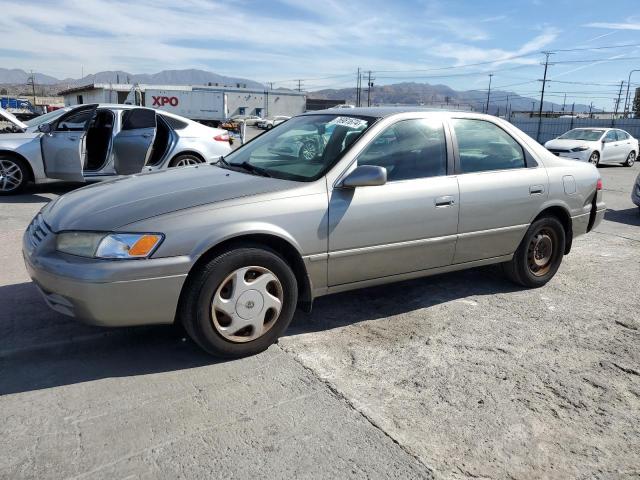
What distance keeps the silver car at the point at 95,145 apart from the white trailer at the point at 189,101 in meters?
42.7

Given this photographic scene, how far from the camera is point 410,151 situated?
157 inches

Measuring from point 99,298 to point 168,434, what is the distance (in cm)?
85

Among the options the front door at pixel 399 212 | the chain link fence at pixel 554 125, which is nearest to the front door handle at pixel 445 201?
the front door at pixel 399 212

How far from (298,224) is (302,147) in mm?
1001

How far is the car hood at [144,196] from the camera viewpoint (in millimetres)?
3096

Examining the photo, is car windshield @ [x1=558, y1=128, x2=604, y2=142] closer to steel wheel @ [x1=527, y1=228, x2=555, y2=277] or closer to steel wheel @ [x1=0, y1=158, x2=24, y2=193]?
steel wheel @ [x1=527, y1=228, x2=555, y2=277]

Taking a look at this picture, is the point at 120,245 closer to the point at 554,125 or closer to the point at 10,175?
the point at 10,175

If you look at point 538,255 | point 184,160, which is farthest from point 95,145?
point 538,255

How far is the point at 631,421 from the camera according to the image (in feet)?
9.20

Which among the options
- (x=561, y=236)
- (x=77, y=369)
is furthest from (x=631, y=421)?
(x=77, y=369)

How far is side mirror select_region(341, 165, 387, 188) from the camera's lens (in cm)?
345

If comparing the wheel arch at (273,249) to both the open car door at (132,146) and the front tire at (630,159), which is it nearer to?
the open car door at (132,146)

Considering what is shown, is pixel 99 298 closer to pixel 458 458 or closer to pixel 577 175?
pixel 458 458

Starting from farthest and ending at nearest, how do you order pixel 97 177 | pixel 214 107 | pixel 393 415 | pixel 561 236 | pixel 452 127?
pixel 214 107, pixel 97 177, pixel 561 236, pixel 452 127, pixel 393 415
